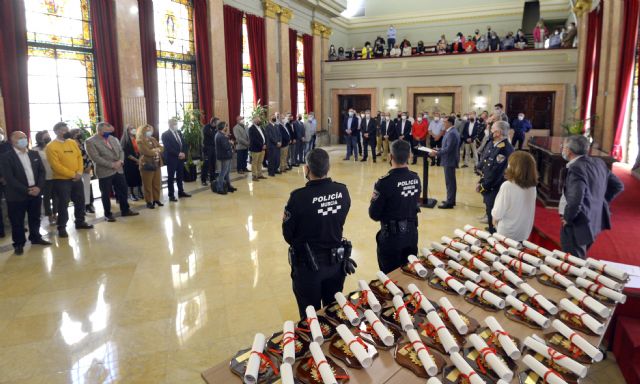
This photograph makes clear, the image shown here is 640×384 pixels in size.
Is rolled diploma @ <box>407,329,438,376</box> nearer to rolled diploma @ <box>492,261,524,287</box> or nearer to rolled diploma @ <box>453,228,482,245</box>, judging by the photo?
rolled diploma @ <box>492,261,524,287</box>

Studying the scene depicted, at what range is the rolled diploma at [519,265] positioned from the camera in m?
2.67

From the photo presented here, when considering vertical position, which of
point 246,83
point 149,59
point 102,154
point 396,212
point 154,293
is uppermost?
point 149,59

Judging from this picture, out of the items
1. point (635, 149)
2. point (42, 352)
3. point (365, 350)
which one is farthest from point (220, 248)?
point (635, 149)

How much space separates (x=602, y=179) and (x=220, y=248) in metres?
4.17

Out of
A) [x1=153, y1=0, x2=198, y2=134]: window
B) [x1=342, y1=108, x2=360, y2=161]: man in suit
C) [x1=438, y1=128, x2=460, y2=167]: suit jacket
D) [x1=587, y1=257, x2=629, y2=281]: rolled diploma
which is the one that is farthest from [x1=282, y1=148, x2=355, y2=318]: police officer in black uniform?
[x1=342, y1=108, x2=360, y2=161]: man in suit

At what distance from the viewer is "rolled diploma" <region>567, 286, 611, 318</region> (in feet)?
7.22

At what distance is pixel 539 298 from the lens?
2.30 metres

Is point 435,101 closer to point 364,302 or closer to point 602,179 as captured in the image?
point 602,179

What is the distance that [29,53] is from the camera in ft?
24.3

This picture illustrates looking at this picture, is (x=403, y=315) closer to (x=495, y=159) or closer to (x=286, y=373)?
(x=286, y=373)

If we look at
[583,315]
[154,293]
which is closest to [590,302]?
[583,315]

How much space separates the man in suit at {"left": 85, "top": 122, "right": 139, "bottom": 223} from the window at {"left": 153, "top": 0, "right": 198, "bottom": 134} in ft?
11.2

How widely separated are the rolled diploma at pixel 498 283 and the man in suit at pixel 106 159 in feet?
19.1

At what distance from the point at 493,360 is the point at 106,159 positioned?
6331 millimetres
